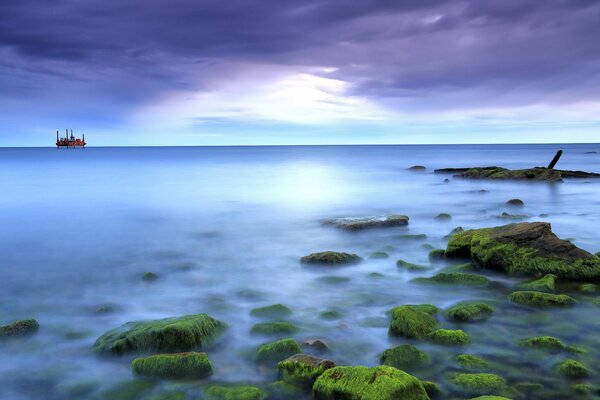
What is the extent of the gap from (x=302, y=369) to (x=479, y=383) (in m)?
2.10

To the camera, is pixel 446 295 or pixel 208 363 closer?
pixel 208 363

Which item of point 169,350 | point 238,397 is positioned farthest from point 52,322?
point 238,397

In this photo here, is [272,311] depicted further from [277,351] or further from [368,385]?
[368,385]

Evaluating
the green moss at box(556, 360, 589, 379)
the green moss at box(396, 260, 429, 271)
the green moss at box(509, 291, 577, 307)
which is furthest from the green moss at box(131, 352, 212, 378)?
the green moss at box(396, 260, 429, 271)

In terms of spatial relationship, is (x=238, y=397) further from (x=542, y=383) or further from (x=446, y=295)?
(x=446, y=295)

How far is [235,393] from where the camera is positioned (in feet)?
19.2

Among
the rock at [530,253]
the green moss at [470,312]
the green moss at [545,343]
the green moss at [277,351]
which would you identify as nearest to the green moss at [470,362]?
the green moss at [545,343]

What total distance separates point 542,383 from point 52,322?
774cm

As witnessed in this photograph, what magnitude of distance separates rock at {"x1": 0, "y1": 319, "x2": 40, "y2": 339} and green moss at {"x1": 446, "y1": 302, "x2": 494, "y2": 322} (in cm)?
685

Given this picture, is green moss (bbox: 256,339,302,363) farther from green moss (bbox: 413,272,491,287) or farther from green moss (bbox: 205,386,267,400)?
green moss (bbox: 413,272,491,287)

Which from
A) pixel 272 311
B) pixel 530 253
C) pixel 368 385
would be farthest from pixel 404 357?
pixel 530 253

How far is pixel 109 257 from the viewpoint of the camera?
13953 mm

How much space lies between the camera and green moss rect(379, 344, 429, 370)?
21.4 ft

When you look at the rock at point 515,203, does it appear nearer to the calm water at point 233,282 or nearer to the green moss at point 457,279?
the calm water at point 233,282
